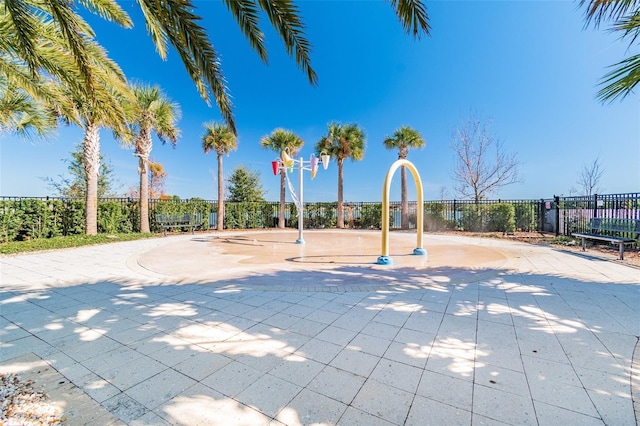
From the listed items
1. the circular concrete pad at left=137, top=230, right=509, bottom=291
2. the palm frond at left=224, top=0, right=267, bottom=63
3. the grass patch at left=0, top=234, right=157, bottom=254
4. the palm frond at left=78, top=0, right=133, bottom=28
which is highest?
the palm frond at left=78, top=0, right=133, bottom=28

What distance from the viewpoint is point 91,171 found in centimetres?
1063

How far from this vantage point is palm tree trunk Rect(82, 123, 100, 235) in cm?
1062

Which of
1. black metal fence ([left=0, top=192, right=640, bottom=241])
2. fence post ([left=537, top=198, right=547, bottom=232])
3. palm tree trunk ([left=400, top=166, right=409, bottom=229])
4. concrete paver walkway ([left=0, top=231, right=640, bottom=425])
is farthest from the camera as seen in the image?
palm tree trunk ([left=400, top=166, right=409, bottom=229])

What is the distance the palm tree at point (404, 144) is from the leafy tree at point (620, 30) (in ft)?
39.9

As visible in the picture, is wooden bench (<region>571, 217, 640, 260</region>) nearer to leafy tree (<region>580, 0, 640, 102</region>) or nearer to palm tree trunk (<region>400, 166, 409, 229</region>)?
leafy tree (<region>580, 0, 640, 102</region>)

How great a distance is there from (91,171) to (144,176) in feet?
7.05

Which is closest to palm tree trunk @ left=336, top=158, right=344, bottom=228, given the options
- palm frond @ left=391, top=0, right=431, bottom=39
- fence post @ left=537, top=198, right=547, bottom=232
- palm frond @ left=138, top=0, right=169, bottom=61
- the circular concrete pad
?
the circular concrete pad

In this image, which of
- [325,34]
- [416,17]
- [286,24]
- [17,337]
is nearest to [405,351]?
[416,17]

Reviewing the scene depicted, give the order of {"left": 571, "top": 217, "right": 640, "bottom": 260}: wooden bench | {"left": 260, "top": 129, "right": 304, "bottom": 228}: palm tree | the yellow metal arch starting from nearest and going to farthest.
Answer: the yellow metal arch
{"left": 571, "top": 217, "right": 640, "bottom": 260}: wooden bench
{"left": 260, "top": 129, "right": 304, "bottom": 228}: palm tree

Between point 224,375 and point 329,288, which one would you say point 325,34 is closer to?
point 329,288

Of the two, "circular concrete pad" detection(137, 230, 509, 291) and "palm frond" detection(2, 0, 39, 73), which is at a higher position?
"palm frond" detection(2, 0, 39, 73)

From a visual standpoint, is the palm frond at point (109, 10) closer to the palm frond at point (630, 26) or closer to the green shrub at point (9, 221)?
the palm frond at point (630, 26)

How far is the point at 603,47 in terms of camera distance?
3744 mm

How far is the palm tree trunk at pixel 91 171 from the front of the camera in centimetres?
1062
